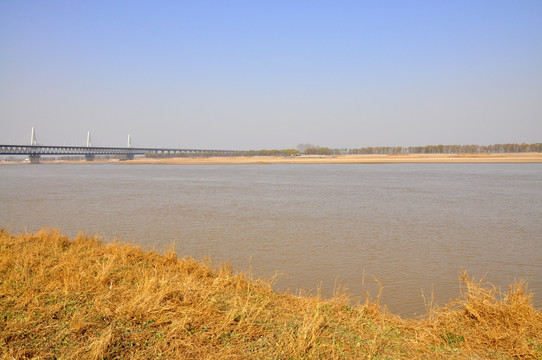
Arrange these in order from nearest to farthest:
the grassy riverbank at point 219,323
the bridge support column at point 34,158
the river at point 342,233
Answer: the grassy riverbank at point 219,323
the river at point 342,233
the bridge support column at point 34,158

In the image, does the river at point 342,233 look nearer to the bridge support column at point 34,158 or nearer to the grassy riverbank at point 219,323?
the grassy riverbank at point 219,323

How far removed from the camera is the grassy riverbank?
218 inches

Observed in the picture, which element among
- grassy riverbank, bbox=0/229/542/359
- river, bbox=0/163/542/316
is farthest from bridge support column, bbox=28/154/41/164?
grassy riverbank, bbox=0/229/542/359

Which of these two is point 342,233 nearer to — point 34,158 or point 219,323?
point 219,323

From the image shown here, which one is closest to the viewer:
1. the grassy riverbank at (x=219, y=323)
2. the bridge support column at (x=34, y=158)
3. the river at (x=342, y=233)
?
the grassy riverbank at (x=219, y=323)

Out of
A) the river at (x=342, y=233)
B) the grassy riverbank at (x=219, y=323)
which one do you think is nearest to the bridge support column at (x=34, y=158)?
the river at (x=342, y=233)

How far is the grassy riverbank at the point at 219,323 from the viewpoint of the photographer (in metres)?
5.54

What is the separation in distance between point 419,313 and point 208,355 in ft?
14.8

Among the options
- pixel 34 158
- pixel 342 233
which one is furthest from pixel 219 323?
pixel 34 158

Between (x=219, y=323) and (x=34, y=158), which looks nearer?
(x=219, y=323)

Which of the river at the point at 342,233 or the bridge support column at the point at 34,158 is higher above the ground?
the bridge support column at the point at 34,158

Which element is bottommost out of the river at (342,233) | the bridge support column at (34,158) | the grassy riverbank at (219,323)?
the river at (342,233)

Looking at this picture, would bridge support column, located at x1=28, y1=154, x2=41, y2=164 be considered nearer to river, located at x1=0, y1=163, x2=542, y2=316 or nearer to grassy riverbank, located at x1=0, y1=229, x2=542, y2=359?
river, located at x1=0, y1=163, x2=542, y2=316

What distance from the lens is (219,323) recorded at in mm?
6383
